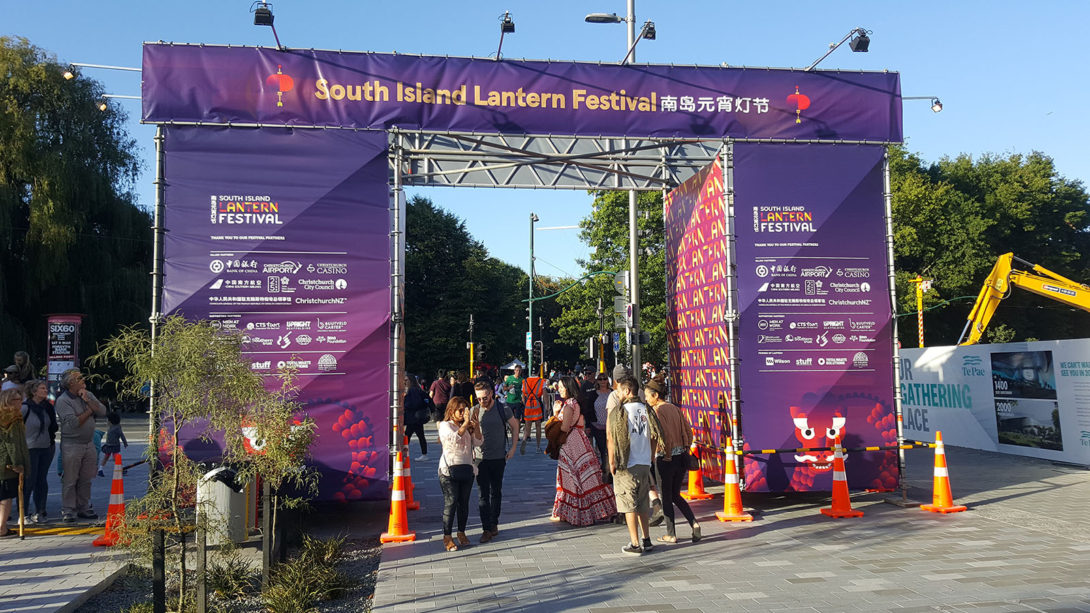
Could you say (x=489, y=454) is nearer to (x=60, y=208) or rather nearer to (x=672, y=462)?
(x=672, y=462)

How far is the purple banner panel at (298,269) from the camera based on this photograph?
30.9ft

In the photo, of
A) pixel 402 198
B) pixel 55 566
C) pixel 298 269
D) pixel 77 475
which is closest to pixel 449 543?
pixel 298 269

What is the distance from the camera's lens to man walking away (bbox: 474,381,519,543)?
8.83 meters

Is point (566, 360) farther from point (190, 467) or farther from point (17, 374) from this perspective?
point (190, 467)

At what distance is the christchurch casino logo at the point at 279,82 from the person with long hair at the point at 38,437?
15.4 ft

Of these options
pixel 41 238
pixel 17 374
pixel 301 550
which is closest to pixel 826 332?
pixel 301 550

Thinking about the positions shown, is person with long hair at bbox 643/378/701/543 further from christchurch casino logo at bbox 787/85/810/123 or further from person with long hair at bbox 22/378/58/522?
person with long hair at bbox 22/378/58/522

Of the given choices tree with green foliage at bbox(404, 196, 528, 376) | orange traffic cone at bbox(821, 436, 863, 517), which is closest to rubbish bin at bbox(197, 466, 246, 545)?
orange traffic cone at bbox(821, 436, 863, 517)

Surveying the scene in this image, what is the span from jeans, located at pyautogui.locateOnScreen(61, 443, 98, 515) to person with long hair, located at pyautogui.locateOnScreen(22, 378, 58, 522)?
22cm

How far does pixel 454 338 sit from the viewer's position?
46.4 metres

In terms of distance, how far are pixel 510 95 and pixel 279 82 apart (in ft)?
9.30

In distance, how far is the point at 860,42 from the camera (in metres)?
10.6

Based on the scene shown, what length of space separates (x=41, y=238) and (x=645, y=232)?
2195 centimetres

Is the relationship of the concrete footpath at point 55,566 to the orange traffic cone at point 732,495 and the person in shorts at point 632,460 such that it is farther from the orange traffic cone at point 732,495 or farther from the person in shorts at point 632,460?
the orange traffic cone at point 732,495
